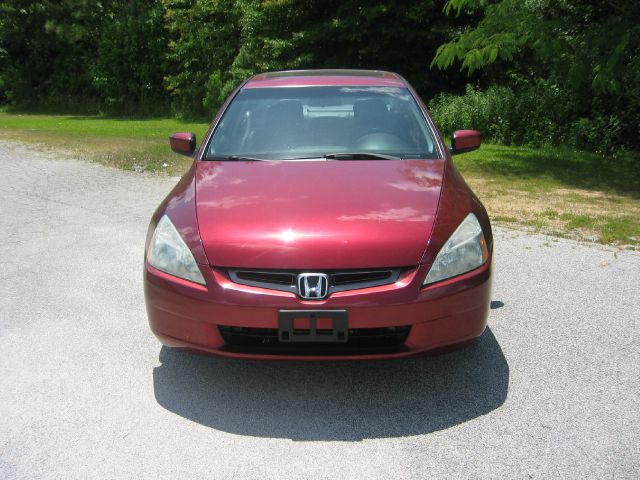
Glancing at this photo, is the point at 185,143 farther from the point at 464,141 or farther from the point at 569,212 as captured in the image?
the point at 569,212

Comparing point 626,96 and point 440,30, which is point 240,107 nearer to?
point 626,96

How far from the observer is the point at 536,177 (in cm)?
1063

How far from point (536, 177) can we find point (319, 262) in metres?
8.28

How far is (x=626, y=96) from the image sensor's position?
42.9 feet

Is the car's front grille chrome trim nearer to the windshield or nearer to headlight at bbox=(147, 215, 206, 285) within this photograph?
headlight at bbox=(147, 215, 206, 285)

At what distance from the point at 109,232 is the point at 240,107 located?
105 inches

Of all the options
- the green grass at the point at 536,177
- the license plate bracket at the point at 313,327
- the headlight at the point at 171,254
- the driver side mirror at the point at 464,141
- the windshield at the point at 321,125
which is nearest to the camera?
the license plate bracket at the point at 313,327

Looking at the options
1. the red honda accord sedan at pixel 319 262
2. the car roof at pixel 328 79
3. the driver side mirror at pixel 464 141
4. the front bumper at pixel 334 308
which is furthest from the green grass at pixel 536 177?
the front bumper at pixel 334 308

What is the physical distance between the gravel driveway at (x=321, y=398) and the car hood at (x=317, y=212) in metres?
0.74

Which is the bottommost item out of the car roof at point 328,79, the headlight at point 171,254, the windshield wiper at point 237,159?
the headlight at point 171,254

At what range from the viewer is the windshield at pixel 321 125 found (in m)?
4.43

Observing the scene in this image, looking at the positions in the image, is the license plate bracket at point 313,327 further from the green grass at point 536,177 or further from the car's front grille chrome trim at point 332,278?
the green grass at point 536,177

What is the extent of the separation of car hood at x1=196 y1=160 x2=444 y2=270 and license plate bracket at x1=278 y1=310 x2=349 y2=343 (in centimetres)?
22

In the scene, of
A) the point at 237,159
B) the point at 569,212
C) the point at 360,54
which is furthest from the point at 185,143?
the point at 360,54
